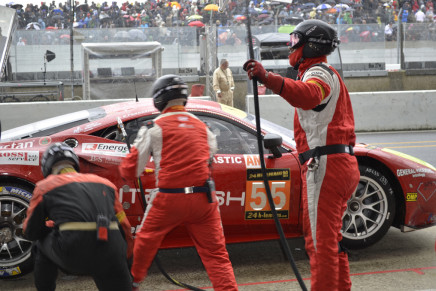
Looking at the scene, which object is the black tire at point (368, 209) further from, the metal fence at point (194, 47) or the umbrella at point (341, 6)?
the umbrella at point (341, 6)

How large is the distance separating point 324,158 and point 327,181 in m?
0.14

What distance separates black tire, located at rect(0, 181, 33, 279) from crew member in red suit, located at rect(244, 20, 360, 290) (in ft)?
7.76

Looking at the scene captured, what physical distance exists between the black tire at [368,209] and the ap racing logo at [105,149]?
2.03 m

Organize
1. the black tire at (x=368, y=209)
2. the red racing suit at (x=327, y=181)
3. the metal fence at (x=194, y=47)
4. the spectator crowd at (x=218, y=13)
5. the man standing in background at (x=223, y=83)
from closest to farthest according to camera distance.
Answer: the red racing suit at (x=327, y=181) < the black tire at (x=368, y=209) < the man standing in background at (x=223, y=83) < the metal fence at (x=194, y=47) < the spectator crowd at (x=218, y=13)

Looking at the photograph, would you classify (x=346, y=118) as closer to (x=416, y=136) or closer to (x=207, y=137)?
(x=207, y=137)

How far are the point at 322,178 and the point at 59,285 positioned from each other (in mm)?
2411

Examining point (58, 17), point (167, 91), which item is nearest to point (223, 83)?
point (58, 17)

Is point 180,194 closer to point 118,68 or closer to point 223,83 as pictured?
point 223,83

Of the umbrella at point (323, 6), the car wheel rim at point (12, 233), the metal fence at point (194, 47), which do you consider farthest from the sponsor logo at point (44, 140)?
the umbrella at point (323, 6)

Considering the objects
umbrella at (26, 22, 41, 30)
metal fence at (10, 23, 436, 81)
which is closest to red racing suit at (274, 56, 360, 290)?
metal fence at (10, 23, 436, 81)

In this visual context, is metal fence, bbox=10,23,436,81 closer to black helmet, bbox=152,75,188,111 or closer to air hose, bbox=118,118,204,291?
air hose, bbox=118,118,204,291

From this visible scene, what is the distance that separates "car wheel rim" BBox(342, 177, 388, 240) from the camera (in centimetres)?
571

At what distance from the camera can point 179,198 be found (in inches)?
158

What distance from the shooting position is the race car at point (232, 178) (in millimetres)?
5199
